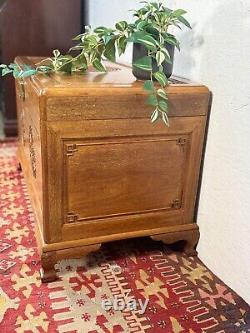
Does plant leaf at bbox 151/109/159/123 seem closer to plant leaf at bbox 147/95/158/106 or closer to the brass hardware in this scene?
plant leaf at bbox 147/95/158/106

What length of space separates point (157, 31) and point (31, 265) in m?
0.78

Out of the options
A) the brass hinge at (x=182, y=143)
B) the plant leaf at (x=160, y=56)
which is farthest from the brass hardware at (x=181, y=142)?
the plant leaf at (x=160, y=56)

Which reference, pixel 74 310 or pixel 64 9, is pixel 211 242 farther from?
pixel 64 9

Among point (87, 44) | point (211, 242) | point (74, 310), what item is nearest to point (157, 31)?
point (87, 44)

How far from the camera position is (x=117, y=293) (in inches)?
40.5

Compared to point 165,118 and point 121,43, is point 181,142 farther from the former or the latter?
point 121,43

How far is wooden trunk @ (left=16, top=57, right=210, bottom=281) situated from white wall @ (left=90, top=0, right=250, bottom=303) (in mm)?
50

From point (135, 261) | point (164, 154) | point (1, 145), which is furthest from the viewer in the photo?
point (1, 145)

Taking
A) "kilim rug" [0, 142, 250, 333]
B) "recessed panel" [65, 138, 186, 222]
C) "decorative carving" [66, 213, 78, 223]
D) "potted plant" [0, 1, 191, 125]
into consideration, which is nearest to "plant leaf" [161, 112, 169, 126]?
"potted plant" [0, 1, 191, 125]

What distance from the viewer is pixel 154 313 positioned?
3.16 feet

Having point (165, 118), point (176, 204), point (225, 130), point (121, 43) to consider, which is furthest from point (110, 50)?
point (176, 204)

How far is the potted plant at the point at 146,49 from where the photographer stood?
93 centimetres

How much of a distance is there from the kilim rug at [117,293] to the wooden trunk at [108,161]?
86 millimetres

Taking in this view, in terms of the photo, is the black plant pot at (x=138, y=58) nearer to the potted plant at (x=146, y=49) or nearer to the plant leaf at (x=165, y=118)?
the potted plant at (x=146, y=49)
